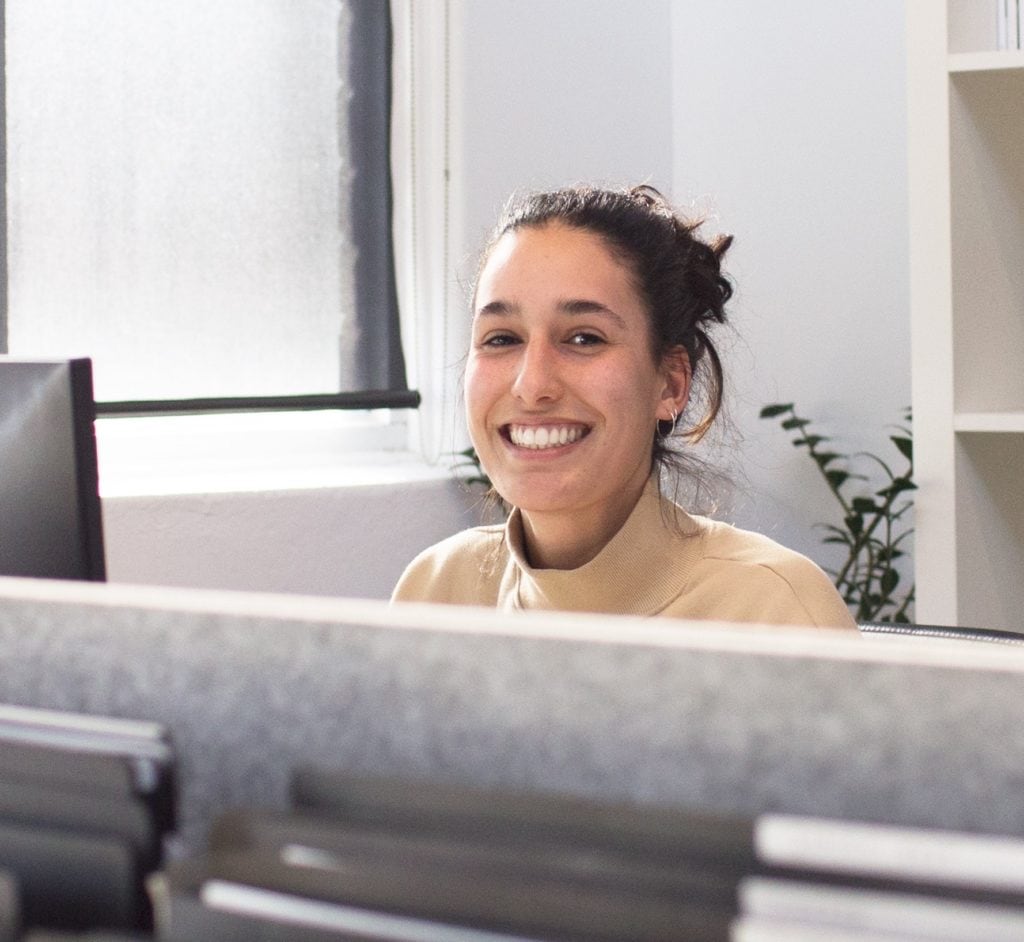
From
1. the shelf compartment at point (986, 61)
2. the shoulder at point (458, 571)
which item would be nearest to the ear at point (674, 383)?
the shoulder at point (458, 571)

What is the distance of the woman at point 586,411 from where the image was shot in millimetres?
1550

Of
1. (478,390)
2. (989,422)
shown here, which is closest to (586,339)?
(478,390)

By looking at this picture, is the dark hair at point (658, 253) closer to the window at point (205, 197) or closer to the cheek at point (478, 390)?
the cheek at point (478, 390)

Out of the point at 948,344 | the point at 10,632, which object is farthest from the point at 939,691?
the point at 948,344

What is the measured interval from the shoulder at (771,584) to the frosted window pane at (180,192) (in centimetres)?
156

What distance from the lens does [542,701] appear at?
40cm

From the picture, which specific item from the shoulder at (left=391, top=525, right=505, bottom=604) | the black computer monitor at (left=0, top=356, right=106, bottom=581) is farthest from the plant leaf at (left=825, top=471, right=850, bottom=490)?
the black computer monitor at (left=0, top=356, right=106, bottom=581)

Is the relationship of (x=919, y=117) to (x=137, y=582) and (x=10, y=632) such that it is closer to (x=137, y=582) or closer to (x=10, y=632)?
(x=137, y=582)

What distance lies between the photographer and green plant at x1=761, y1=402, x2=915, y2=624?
2.97 m

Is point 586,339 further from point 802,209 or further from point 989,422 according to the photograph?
point 802,209

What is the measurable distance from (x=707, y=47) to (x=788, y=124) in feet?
0.95

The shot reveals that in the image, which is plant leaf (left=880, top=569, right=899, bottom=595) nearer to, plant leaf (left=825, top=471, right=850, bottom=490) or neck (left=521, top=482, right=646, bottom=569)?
plant leaf (left=825, top=471, right=850, bottom=490)

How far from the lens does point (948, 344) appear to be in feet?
6.56

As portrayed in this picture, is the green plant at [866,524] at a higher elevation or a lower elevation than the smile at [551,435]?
lower
